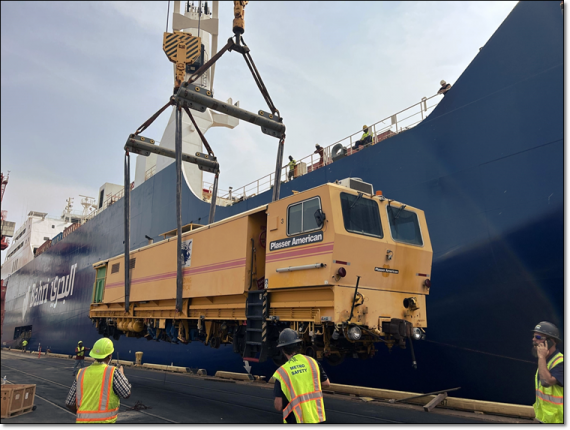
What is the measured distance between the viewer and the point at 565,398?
3.34 metres

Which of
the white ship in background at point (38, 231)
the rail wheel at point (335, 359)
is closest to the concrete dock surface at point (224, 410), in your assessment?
the rail wheel at point (335, 359)

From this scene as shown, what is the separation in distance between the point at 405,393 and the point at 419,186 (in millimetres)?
4550

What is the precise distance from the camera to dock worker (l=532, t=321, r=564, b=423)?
3.35 meters

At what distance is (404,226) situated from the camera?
733 cm

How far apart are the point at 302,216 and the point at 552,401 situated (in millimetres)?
4113

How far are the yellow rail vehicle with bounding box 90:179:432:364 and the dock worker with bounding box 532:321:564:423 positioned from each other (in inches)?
103

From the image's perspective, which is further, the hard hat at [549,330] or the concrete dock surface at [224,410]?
the concrete dock surface at [224,410]

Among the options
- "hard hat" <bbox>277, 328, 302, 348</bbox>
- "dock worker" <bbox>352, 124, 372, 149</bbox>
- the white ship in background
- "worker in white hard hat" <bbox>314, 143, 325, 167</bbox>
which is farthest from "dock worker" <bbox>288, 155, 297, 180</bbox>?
the white ship in background

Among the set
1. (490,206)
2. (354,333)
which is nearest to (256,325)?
(354,333)

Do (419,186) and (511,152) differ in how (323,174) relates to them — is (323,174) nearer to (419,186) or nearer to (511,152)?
(419,186)

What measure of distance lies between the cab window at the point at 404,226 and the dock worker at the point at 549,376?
3623 millimetres

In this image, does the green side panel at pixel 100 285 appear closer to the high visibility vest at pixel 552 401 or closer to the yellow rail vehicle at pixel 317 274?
the yellow rail vehicle at pixel 317 274

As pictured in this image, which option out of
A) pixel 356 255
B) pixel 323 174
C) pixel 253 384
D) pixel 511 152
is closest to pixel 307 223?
pixel 356 255

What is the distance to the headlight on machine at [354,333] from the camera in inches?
226
